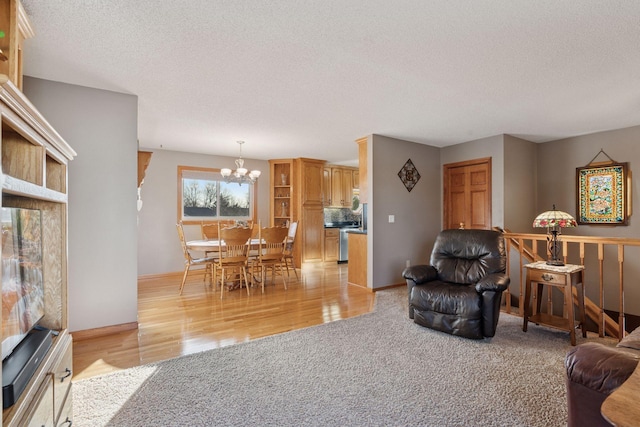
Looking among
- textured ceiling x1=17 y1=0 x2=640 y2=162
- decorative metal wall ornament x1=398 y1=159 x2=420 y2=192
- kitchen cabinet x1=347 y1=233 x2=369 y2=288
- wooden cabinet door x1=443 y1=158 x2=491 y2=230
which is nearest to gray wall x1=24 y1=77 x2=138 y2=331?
textured ceiling x1=17 y1=0 x2=640 y2=162

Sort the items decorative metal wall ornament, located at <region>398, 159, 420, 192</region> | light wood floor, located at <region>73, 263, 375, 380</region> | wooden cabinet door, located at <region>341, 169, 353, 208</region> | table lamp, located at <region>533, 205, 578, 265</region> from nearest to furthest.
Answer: light wood floor, located at <region>73, 263, 375, 380</region> < table lamp, located at <region>533, 205, 578, 265</region> < decorative metal wall ornament, located at <region>398, 159, 420, 192</region> < wooden cabinet door, located at <region>341, 169, 353, 208</region>

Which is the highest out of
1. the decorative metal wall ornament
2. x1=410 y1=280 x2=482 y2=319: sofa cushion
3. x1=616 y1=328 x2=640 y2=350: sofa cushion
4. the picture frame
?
the decorative metal wall ornament

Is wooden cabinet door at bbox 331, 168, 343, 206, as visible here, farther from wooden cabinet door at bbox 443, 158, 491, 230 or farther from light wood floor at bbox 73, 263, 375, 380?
wooden cabinet door at bbox 443, 158, 491, 230

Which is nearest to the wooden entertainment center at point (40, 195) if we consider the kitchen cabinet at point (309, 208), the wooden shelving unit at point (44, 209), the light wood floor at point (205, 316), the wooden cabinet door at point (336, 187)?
the wooden shelving unit at point (44, 209)

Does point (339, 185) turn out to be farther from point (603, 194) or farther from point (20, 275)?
point (20, 275)

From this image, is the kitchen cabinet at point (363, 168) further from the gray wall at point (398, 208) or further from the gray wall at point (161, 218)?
the gray wall at point (161, 218)

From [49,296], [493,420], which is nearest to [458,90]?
[493,420]

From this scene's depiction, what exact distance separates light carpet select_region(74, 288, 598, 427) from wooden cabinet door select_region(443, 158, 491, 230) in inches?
A: 97.0

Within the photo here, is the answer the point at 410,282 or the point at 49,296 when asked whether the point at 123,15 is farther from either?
the point at 410,282

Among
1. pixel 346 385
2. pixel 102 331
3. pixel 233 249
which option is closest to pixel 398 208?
pixel 233 249

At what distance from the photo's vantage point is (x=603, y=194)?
4.56 metres

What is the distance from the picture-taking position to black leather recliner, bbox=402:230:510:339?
2832mm

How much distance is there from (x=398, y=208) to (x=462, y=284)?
1.97 metres

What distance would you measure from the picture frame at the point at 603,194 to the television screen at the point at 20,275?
20.6 feet
